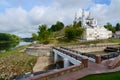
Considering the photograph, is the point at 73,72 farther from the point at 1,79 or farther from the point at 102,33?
the point at 102,33

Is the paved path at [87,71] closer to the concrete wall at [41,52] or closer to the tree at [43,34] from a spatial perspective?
the concrete wall at [41,52]

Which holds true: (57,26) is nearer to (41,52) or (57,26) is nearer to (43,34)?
(43,34)

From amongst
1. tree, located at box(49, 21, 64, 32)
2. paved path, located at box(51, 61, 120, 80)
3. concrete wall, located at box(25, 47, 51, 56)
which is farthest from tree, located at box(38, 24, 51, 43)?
tree, located at box(49, 21, 64, 32)

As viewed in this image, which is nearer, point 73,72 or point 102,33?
point 73,72

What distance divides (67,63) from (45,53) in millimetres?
15728

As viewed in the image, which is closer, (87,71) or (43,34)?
(87,71)

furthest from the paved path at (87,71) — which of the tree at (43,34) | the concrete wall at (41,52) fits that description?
the tree at (43,34)

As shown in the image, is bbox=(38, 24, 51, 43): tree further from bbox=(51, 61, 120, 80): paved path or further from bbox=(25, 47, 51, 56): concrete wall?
bbox=(51, 61, 120, 80): paved path

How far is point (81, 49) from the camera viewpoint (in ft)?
136

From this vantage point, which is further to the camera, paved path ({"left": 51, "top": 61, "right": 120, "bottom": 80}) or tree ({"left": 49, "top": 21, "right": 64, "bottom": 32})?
tree ({"left": 49, "top": 21, "right": 64, "bottom": 32})

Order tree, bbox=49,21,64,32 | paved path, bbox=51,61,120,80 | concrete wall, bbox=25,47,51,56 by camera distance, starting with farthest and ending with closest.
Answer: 1. tree, bbox=49,21,64,32
2. concrete wall, bbox=25,47,51,56
3. paved path, bbox=51,61,120,80

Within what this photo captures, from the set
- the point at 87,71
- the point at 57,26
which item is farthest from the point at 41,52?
the point at 57,26

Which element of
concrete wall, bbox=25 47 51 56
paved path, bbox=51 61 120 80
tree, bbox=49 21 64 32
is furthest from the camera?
tree, bbox=49 21 64 32

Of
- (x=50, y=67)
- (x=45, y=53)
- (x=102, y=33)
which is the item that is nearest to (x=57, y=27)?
(x=102, y=33)
